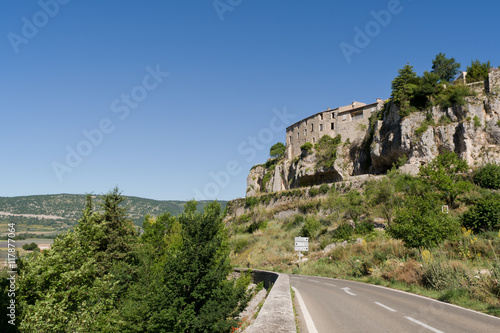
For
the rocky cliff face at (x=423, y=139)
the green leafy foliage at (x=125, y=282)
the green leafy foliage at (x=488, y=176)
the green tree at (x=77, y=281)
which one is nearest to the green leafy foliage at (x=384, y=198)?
the rocky cliff face at (x=423, y=139)

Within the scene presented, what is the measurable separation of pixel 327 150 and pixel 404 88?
1854 cm

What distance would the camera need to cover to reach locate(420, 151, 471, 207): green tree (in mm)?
35031

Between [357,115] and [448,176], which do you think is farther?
[357,115]

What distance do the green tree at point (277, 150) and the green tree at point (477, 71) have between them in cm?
5284

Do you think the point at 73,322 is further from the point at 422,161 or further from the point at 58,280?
the point at 422,161

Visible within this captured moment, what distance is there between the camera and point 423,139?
45750 mm

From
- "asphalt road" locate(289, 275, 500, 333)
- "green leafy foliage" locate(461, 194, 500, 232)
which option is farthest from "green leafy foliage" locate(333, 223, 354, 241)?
"asphalt road" locate(289, 275, 500, 333)

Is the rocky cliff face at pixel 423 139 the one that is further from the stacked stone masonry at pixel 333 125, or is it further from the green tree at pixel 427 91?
the stacked stone masonry at pixel 333 125

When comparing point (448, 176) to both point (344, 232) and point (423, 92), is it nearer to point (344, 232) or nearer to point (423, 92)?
point (344, 232)

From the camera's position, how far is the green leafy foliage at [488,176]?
120 feet

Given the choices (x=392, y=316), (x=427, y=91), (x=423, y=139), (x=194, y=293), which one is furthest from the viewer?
(x=427, y=91)

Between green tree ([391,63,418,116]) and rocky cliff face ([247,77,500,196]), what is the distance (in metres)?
1.44

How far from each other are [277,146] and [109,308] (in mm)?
85428

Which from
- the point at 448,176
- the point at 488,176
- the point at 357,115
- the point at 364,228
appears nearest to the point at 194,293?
the point at 364,228
